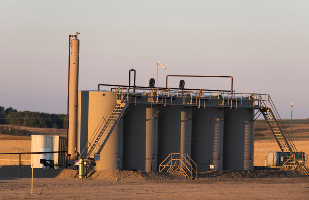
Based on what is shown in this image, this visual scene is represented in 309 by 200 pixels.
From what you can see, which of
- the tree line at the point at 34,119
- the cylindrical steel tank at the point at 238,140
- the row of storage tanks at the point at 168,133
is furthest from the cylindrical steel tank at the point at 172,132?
the tree line at the point at 34,119

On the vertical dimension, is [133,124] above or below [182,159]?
above

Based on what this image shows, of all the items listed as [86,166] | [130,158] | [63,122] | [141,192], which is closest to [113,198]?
[141,192]

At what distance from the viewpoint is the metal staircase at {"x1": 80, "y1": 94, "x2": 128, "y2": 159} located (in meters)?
43.8

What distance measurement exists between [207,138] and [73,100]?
12.9 meters

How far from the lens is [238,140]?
51500mm

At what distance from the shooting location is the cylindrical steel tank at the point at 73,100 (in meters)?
45.7

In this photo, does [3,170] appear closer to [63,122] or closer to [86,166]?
[86,166]

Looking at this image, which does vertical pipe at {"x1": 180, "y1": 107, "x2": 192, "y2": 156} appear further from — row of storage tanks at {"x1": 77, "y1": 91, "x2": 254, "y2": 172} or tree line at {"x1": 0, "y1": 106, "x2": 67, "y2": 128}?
tree line at {"x1": 0, "y1": 106, "x2": 67, "y2": 128}

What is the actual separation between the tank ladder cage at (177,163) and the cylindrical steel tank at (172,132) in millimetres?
447

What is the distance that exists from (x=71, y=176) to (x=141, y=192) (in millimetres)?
10481

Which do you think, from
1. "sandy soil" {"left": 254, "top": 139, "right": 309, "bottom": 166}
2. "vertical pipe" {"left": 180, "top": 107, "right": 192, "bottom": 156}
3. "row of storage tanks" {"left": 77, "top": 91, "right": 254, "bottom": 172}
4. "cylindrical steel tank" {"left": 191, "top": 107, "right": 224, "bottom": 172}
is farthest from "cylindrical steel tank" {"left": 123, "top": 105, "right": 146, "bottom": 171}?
"sandy soil" {"left": 254, "top": 139, "right": 309, "bottom": 166}

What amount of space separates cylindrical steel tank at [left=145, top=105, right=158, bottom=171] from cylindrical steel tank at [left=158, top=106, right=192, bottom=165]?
1323 millimetres

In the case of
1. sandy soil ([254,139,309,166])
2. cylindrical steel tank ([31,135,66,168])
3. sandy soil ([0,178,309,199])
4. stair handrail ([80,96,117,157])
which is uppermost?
stair handrail ([80,96,117,157])

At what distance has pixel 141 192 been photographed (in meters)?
34.2
